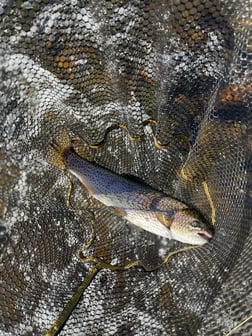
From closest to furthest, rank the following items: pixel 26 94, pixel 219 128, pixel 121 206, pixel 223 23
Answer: pixel 223 23 < pixel 219 128 < pixel 26 94 < pixel 121 206

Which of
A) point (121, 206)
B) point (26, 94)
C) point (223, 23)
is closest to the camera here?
point (223, 23)

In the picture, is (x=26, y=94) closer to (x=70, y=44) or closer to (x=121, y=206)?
(x=70, y=44)

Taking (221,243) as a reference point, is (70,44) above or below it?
above

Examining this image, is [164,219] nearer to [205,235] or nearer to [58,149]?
[205,235]

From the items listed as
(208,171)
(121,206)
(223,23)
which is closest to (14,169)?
(121,206)

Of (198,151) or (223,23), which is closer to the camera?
(223,23)

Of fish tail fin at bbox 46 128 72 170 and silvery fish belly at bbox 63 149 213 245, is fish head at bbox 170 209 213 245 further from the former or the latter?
fish tail fin at bbox 46 128 72 170
